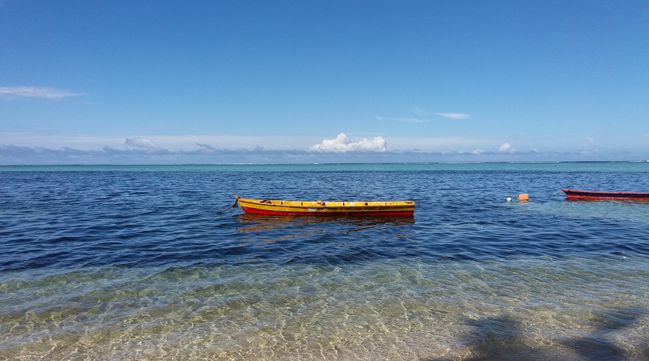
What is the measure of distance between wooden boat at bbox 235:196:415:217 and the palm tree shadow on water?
53.6ft

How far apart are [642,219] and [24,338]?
112 ft

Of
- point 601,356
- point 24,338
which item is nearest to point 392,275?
point 601,356

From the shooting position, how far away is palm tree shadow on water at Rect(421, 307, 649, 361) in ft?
25.5

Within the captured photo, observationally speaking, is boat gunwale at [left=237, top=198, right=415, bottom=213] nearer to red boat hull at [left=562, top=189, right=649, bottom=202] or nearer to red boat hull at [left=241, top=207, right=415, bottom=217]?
red boat hull at [left=241, top=207, right=415, bottom=217]

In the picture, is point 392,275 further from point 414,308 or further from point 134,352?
point 134,352

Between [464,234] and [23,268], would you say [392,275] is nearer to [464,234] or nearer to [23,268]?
[464,234]

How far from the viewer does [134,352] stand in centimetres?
825

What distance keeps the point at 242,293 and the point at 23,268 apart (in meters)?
9.61

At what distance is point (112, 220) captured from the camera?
26234 millimetres

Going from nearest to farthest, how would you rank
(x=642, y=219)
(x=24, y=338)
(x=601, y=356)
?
(x=601, y=356) → (x=24, y=338) → (x=642, y=219)

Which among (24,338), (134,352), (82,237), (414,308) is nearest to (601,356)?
(414,308)

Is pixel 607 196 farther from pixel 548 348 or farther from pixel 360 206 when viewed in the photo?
pixel 548 348

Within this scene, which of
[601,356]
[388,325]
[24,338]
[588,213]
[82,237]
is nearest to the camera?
[601,356]

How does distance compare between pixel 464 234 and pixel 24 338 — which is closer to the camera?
pixel 24 338
